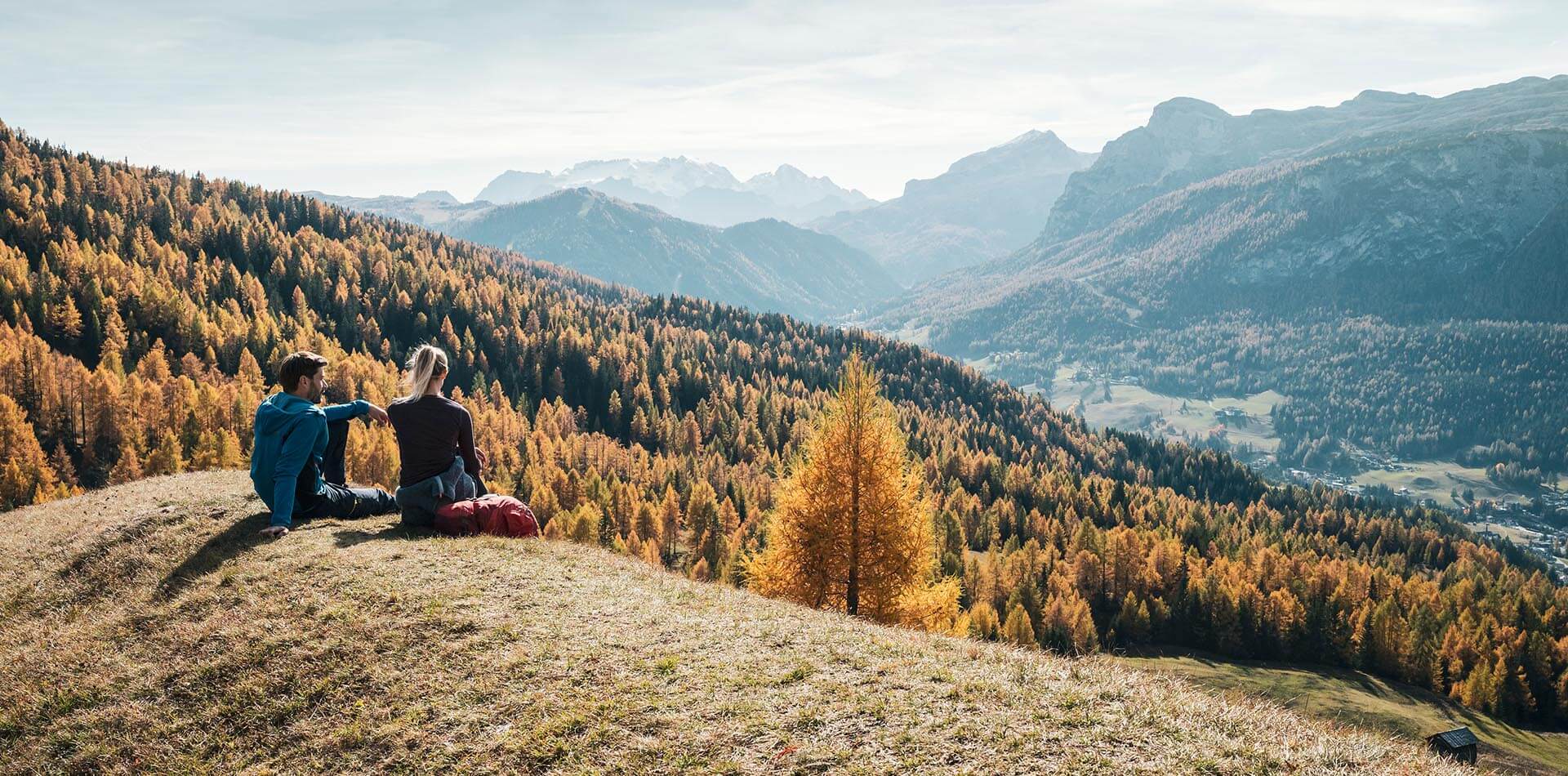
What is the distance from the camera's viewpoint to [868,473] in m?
33.2

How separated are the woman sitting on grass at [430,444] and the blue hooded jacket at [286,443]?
134cm

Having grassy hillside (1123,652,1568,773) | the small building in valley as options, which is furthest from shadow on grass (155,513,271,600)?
grassy hillside (1123,652,1568,773)

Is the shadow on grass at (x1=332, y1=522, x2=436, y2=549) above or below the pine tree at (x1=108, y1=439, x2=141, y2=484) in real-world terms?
above

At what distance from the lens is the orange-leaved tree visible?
33.2 metres

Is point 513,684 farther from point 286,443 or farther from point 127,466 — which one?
point 127,466

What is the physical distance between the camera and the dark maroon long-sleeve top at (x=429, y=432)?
18172 mm

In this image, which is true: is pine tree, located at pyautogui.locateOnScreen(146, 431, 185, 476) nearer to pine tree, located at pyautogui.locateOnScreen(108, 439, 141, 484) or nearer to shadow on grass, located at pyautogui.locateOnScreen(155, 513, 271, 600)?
pine tree, located at pyautogui.locateOnScreen(108, 439, 141, 484)

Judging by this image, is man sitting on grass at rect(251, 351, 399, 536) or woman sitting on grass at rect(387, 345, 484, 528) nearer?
man sitting on grass at rect(251, 351, 399, 536)

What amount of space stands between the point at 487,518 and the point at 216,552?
5732 mm

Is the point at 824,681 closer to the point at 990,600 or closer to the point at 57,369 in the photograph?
the point at 990,600

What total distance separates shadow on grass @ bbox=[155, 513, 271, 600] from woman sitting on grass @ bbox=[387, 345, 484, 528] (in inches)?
125

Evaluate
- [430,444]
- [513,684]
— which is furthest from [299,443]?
[513,684]

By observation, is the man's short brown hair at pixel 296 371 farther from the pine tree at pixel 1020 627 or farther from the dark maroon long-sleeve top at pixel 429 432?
the pine tree at pixel 1020 627

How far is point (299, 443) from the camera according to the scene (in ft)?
58.1
